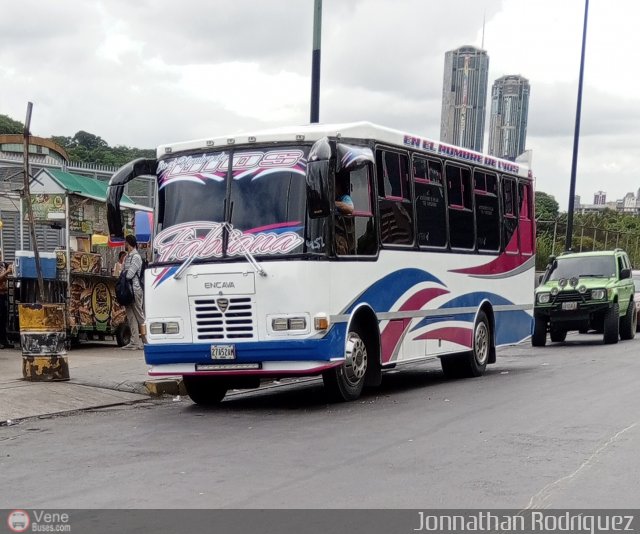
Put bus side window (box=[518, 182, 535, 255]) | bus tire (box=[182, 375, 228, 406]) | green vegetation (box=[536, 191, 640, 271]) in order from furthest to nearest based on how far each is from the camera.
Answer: green vegetation (box=[536, 191, 640, 271])
bus side window (box=[518, 182, 535, 255])
bus tire (box=[182, 375, 228, 406])

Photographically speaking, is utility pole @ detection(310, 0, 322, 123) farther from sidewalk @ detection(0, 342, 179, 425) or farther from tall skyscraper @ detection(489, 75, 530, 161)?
tall skyscraper @ detection(489, 75, 530, 161)

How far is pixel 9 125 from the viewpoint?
206 feet

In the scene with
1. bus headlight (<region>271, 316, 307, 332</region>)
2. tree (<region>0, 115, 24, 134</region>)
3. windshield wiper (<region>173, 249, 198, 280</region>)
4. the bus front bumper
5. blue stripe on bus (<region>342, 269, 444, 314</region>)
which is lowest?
the bus front bumper

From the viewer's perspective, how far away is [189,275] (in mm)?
11211

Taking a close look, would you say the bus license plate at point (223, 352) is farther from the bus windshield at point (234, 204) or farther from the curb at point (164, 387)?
the curb at point (164, 387)

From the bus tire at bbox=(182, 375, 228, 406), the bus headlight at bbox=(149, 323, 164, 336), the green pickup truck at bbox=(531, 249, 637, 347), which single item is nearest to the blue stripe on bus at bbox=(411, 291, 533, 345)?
the bus tire at bbox=(182, 375, 228, 406)

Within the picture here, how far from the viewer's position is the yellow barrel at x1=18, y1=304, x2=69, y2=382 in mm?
12539

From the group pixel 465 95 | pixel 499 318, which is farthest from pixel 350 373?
pixel 465 95

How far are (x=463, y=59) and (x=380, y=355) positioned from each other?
169 ft

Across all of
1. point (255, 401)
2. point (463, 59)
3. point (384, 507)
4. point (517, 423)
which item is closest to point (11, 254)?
point (255, 401)

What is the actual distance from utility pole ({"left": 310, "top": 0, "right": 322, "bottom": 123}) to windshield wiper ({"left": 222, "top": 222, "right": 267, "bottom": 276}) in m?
7.03

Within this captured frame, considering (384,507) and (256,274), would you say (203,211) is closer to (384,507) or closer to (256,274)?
(256,274)

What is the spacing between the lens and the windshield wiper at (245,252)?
10852 millimetres

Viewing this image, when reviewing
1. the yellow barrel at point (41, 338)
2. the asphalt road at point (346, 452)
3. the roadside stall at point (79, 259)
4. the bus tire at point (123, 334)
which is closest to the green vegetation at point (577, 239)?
the bus tire at point (123, 334)
